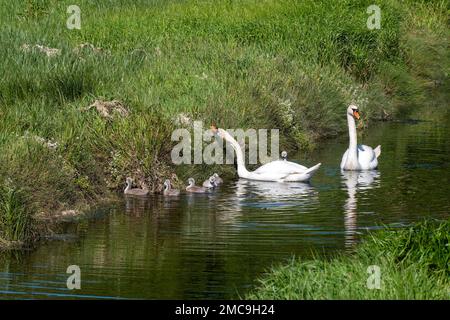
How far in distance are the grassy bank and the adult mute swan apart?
0.82m

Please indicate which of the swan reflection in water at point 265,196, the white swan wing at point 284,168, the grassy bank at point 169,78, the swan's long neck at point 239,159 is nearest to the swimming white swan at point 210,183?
the swan reflection in water at point 265,196

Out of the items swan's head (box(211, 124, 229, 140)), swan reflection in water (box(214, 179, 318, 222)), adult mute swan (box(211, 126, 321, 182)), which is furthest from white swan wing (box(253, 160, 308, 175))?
swan's head (box(211, 124, 229, 140))

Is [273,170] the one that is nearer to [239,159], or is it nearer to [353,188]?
[239,159]

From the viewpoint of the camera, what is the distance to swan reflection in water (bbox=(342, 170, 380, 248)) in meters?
16.4

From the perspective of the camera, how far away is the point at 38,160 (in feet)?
57.7

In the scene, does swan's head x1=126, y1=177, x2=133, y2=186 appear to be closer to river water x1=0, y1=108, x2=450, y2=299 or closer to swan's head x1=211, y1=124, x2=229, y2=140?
river water x1=0, y1=108, x2=450, y2=299

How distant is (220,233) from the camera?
54.6ft

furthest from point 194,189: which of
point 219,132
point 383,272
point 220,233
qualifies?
point 383,272

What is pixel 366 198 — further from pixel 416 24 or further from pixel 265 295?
pixel 416 24

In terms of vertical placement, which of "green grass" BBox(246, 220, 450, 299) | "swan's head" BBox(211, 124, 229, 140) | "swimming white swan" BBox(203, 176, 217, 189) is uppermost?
"swan's head" BBox(211, 124, 229, 140)

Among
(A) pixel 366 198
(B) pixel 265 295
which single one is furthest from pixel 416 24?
(B) pixel 265 295

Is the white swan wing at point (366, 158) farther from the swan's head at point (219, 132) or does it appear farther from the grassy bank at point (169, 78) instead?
the swan's head at point (219, 132)

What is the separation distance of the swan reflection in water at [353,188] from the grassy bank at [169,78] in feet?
7.50

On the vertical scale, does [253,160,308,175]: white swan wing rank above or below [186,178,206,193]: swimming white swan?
above
